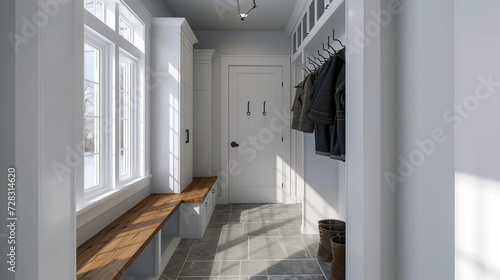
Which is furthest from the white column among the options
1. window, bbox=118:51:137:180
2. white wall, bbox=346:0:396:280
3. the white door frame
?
the white door frame

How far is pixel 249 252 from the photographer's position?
283cm

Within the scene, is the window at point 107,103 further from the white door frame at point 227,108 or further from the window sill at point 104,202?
the white door frame at point 227,108

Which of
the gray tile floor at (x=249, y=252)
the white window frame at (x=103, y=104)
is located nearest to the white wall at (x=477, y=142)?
the gray tile floor at (x=249, y=252)

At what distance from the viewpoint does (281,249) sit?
9.52 feet

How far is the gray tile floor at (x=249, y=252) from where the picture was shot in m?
2.41

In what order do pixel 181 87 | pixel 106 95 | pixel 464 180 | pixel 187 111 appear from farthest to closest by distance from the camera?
pixel 187 111
pixel 181 87
pixel 106 95
pixel 464 180

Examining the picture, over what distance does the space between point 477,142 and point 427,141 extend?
0.38 m

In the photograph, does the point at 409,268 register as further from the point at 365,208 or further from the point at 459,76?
the point at 459,76

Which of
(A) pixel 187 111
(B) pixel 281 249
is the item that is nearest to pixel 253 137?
(A) pixel 187 111

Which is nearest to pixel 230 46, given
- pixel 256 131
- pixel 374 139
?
pixel 256 131

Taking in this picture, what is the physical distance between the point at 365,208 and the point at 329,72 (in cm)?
112

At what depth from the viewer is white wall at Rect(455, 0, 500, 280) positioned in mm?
734

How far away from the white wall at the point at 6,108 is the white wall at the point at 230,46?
3783mm

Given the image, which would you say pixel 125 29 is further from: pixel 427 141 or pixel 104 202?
pixel 427 141
